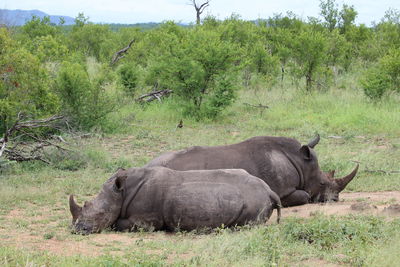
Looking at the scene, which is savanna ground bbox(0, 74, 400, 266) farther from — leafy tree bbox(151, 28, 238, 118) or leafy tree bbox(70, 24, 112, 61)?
leafy tree bbox(70, 24, 112, 61)

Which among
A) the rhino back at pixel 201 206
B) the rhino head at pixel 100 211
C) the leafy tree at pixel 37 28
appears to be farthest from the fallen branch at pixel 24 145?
the leafy tree at pixel 37 28

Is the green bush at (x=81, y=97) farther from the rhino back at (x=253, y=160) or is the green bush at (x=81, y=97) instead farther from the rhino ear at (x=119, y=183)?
the rhino ear at (x=119, y=183)

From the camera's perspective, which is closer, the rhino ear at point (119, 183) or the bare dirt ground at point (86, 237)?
the bare dirt ground at point (86, 237)

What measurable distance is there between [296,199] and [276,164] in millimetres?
635

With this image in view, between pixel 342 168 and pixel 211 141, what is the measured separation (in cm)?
414

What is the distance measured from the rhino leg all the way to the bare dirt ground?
0.14 metres

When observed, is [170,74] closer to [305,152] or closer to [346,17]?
[305,152]

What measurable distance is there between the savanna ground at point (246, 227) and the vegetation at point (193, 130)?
26 mm

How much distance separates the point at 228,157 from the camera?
347 inches

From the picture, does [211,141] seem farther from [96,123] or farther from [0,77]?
[0,77]

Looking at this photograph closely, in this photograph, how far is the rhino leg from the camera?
8.95 meters

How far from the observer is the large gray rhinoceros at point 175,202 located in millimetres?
7191

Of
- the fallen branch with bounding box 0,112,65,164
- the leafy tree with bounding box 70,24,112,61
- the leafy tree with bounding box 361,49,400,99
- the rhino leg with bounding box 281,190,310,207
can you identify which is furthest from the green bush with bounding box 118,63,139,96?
the leafy tree with bounding box 70,24,112,61

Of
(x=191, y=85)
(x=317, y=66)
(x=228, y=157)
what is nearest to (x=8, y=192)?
(x=228, y=157)
